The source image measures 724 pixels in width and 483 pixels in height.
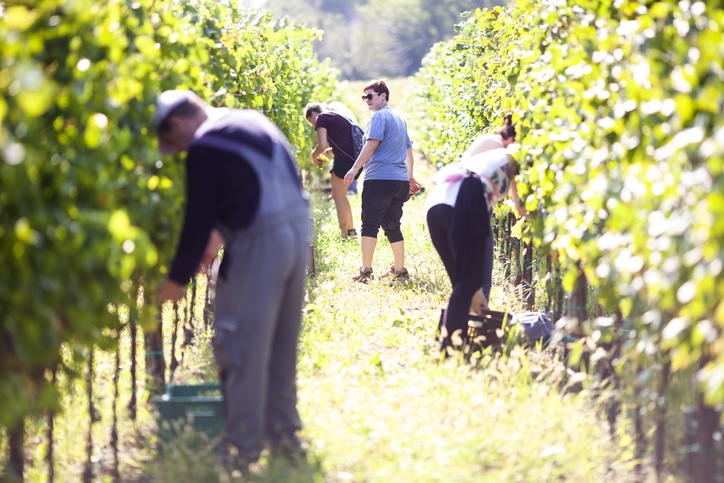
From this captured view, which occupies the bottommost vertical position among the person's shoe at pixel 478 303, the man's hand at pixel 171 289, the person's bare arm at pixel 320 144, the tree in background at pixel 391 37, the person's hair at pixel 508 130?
the person's shoe at pixel 478 303

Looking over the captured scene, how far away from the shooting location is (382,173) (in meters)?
9.47

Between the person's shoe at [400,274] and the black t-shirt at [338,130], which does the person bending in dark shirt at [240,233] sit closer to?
the person's shoe at [400,274]

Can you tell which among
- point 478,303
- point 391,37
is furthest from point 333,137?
point 391,37

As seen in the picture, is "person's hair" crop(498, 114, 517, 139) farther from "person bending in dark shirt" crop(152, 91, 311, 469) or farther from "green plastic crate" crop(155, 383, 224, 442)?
"green plastic crate" crop(155, 383, 224, 442)

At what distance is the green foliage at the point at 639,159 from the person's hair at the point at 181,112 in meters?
1.70

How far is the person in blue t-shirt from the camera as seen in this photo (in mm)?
9422

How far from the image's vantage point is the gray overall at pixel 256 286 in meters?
4.23

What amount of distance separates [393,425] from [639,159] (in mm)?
1923

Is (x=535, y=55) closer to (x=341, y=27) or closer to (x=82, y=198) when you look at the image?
(x=82, y=198)

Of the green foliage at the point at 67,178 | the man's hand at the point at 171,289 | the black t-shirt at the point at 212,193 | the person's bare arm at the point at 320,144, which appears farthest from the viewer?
the person's bare arm at the point at 320,144

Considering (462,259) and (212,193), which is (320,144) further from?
(212,193)

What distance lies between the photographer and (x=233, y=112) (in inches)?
172

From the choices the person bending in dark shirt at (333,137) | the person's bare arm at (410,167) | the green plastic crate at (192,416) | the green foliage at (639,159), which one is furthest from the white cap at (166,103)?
the person bending in dark shirt at (333,137)

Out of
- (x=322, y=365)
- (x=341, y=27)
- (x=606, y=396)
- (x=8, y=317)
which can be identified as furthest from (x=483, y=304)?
(x=341, y=27)
